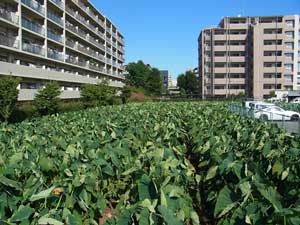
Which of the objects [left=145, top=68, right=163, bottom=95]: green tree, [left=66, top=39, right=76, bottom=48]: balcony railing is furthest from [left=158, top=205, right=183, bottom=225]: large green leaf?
[left=145, top=68, right=163, bottom=95]: green tree

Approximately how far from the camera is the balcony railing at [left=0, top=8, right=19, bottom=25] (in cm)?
3532

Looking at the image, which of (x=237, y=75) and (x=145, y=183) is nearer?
(x=145, y=183)

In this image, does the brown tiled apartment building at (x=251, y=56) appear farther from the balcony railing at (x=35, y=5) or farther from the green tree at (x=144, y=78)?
the balcony railing at (x=35, y=5)

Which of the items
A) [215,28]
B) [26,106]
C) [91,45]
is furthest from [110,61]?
[26,106]

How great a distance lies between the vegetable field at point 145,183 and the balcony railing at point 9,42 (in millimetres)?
29888

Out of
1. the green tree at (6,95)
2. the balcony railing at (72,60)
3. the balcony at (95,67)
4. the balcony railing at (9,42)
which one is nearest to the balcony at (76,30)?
the balcony railing at (72,60)

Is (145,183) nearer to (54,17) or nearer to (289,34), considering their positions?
(54,17)

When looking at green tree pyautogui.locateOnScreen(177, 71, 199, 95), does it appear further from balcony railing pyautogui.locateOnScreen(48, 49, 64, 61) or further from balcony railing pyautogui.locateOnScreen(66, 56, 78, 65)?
balcony railing pyautogui.locateOnScreen(48, 49, 64, 61)

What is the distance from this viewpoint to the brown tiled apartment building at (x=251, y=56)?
82062 millimetres

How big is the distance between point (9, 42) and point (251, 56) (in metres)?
60.1

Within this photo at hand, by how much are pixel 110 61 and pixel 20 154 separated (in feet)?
278

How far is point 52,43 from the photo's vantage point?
49812 millimetres

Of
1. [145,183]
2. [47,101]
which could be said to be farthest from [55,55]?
[145,183]

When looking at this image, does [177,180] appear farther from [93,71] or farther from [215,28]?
[215,28]
